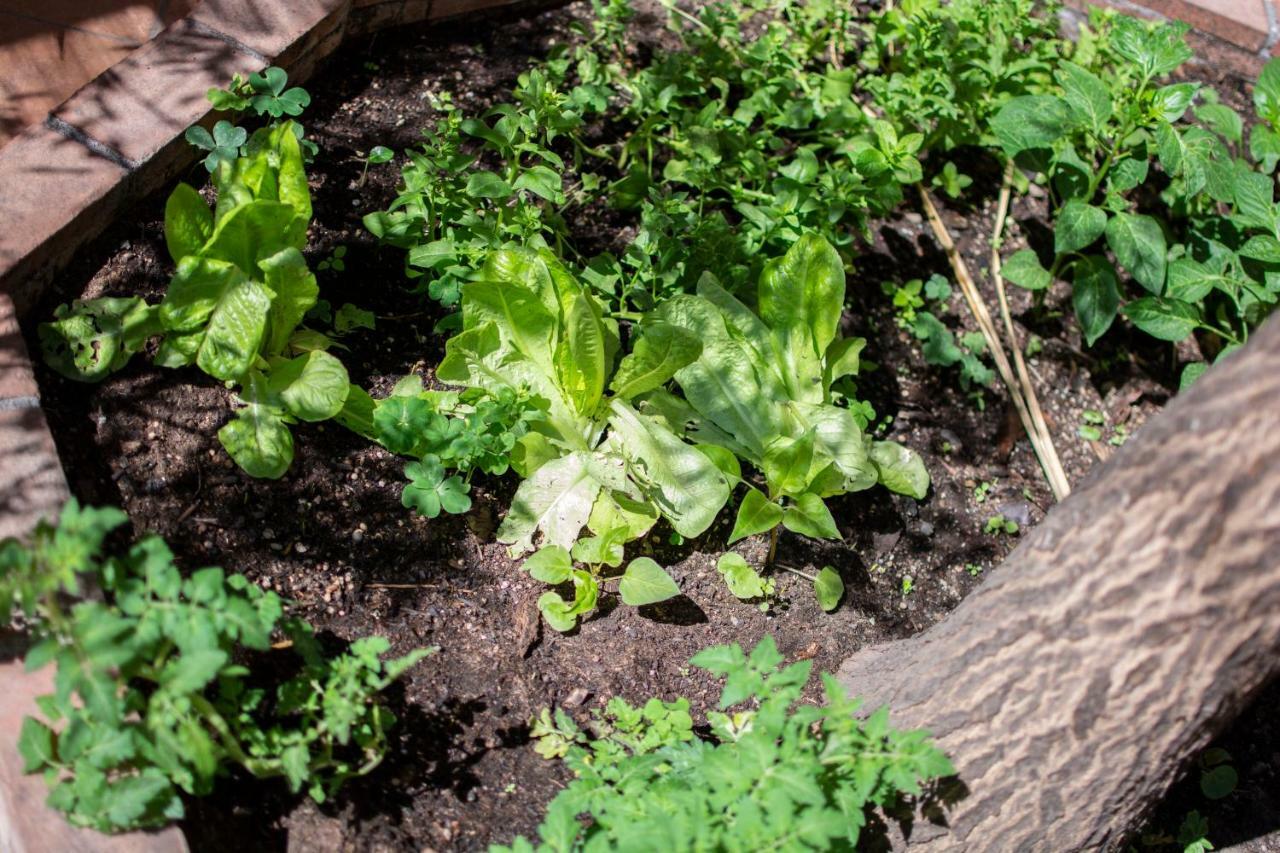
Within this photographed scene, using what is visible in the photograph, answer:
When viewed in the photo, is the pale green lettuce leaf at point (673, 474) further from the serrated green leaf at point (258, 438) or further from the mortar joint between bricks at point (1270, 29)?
the mortar joint between bricks at point (1270, 29)

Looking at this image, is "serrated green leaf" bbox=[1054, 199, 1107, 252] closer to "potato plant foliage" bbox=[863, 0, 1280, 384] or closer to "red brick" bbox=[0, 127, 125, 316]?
"potato plant foliage" bbox=[863, 0, 1280, 384]

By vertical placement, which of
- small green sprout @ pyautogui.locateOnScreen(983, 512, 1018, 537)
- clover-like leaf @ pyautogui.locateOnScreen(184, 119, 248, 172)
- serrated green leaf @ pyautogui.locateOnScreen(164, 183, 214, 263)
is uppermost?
clover-like leaf @ pyautogui.locateOnScreen(184, 119, 248, 172)

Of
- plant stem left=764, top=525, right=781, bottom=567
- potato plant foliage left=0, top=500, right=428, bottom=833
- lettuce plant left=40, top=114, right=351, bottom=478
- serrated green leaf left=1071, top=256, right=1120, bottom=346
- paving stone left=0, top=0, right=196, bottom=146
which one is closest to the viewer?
potato plant foliage left=0, top=500, right=428, bottom=833

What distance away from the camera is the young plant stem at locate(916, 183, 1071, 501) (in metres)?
3.19

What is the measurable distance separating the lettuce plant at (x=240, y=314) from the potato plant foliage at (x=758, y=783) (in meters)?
0.94

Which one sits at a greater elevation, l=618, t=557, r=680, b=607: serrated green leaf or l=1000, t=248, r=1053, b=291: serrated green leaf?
l=1000, t=248, r=1053, b=291: serrated green leaf

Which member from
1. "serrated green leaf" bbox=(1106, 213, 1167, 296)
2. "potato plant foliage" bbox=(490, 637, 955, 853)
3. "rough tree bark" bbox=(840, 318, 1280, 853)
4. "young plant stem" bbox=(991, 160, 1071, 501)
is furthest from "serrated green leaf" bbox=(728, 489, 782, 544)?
"serrated green leaf" bbox=(1106, 213, 1167, 296)

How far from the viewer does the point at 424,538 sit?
8.54ft

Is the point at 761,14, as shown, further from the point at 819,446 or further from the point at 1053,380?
the point at 819,446

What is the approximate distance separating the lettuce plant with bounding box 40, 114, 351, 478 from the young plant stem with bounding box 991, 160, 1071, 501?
1849 millimetres

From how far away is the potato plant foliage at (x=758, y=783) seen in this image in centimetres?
183

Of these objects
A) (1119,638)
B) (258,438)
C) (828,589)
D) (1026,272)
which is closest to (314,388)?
(258,438)

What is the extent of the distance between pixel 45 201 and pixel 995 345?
2.41 metres

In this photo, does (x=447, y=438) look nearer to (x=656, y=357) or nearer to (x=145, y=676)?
(x=656, y=357)
